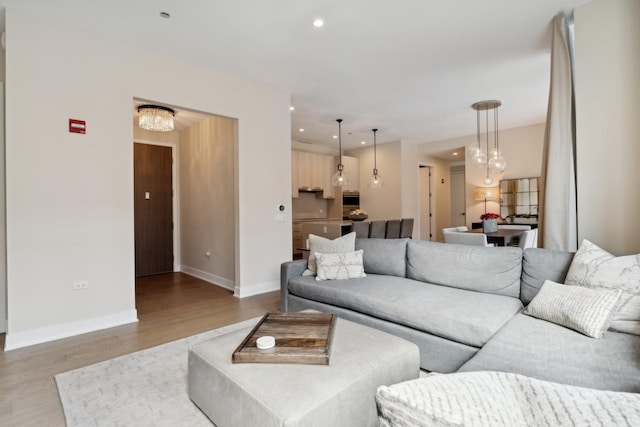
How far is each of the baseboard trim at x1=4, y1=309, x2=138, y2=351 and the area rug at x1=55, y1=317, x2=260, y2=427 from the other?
2.91ft

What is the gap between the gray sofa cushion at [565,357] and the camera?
1360 millimetres

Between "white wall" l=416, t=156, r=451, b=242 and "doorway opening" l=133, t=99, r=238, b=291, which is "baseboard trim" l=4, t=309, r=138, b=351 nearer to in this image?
"doorway opening" l=133, t=99, r=238, b=291

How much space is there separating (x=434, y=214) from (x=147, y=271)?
25.6 feet

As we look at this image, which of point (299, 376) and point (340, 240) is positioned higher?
point (340, 240)

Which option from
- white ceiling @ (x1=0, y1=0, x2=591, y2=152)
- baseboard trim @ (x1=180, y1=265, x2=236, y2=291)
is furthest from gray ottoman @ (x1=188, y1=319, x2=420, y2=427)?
baseboard trim @ (x1=180, y1=265, x2=236, y2=291)

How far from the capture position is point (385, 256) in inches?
130

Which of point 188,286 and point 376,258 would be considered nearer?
point 376,258

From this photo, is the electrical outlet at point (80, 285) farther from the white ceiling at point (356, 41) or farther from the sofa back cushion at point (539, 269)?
the sofa back cushion at point (539, 269)

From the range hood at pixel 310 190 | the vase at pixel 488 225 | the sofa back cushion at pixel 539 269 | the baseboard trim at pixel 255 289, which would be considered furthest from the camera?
the range hood at pixel 310 190

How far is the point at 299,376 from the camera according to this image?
1453 mm

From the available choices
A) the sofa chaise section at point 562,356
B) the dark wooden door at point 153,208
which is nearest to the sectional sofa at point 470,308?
the sofa chaise section at point 562,356

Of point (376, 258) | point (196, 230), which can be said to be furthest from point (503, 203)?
point (196, 230)

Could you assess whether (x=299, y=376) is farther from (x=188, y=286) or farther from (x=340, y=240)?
(x=188, y=286)

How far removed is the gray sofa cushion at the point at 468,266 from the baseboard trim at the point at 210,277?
2783 mm
